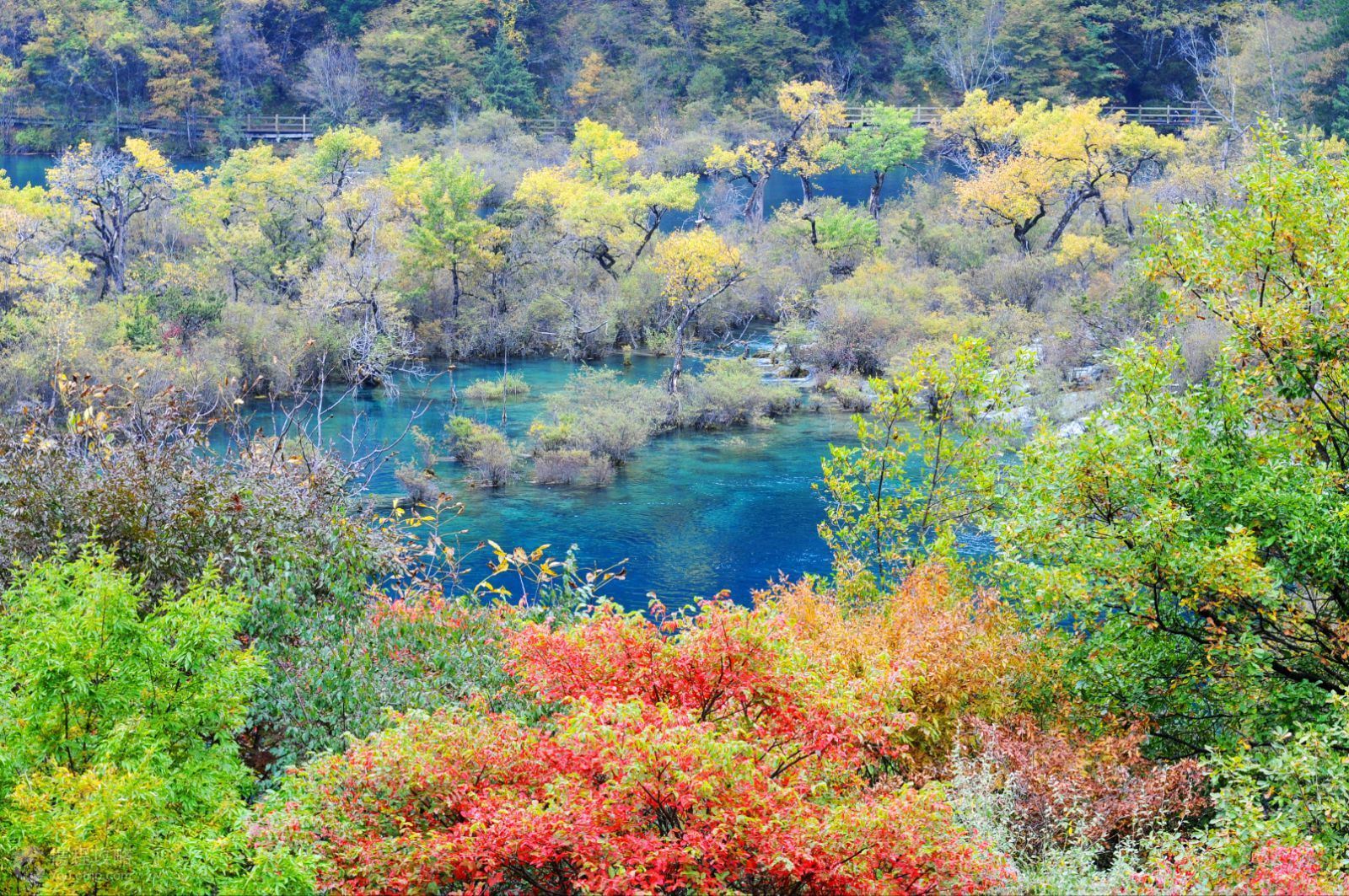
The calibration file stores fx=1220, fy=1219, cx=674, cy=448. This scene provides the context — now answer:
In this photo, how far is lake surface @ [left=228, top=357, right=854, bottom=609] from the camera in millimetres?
23234

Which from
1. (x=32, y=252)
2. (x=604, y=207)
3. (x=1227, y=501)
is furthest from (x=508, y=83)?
(x=1227, y=501)

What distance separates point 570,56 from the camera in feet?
254

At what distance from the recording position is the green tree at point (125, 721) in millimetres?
5973

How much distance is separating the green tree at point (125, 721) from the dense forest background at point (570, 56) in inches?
2304

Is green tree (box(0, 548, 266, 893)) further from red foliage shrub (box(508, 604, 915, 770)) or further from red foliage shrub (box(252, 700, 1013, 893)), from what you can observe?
red foliage shrub (box(508, 604, 915, 770))

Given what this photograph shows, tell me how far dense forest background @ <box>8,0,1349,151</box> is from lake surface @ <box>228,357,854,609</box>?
35.6 meters

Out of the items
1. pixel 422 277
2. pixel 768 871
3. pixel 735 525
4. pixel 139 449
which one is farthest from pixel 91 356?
pixel 768 871

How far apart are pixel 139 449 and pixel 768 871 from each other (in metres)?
7.51

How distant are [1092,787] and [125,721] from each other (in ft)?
22.4

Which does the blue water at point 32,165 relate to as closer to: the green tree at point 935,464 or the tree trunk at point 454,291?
the tree trunk at point 454,291

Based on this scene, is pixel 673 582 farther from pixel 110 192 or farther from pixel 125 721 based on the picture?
pixel 110 192

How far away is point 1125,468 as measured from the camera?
34.1ft

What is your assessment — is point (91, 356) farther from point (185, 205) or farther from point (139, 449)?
point (139, 449)

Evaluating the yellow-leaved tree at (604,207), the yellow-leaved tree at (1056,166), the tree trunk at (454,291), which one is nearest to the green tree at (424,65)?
the yellow-leaved tree at (604,207)
